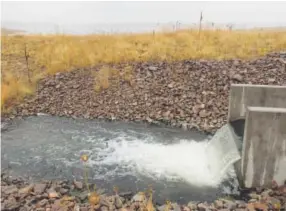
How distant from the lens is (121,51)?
13484 mm

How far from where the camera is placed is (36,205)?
488 cm

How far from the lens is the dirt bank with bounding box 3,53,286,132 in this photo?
9.49 meters

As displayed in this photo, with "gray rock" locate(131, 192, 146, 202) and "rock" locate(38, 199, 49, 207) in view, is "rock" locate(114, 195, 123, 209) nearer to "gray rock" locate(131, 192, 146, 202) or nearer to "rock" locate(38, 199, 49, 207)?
"gray rock" locate(131, 192, 146, 202)

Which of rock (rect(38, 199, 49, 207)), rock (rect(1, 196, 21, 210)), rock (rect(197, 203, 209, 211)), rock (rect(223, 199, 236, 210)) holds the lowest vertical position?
rock (rect(197, 203, 209, 211))

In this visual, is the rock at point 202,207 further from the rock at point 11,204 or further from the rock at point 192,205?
the rock at point 11,204

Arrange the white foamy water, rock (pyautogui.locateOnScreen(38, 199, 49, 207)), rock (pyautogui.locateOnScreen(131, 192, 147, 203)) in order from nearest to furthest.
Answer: rock (pyautogui.locateOnScreen(38, 199, 49, 207))
rock (pyautogui.locateOnScreen(131, 192, 147, 203))
the white foamy water

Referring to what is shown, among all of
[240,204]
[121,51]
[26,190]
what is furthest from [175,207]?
[121,51]

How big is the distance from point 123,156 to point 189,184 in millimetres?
1795

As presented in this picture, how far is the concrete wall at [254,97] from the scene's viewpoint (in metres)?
7.11

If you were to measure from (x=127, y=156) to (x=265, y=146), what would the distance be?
3.05 metres

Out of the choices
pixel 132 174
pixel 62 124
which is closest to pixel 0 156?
pixel 62 124

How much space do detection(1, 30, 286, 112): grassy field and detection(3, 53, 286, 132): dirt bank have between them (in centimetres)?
72

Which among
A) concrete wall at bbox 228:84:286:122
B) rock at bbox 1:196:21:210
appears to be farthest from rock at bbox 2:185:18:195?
concrete wall at bbox 228:84:286:122

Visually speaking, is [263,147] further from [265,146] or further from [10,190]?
[10,190]
